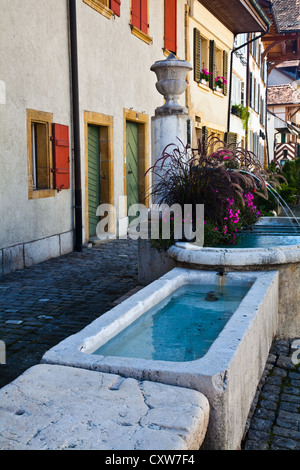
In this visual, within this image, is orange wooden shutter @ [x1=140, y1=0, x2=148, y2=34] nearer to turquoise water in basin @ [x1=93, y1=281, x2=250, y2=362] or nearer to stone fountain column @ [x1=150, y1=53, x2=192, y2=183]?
stone fountain column @ [x1=150, y1=53, x2=192, y2=183]

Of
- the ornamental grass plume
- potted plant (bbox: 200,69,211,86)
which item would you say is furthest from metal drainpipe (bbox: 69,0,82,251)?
potted plant (bbox: 200,69,211,86)

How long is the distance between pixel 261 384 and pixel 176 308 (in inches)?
33.8

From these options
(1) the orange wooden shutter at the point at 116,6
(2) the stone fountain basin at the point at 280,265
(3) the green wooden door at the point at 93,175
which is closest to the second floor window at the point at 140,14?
(1) the orange wooden shutter at the point at 116,6

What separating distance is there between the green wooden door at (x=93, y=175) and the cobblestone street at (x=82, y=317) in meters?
1.19

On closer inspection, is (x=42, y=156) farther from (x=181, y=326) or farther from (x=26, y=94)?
(x=181, y=326)

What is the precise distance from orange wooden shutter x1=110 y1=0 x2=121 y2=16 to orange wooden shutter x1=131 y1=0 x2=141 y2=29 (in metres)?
0.67

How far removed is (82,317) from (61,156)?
4.01 m

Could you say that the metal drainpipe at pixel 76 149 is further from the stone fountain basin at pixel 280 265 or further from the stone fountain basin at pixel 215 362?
the stone fountain basin at pixel 215 362

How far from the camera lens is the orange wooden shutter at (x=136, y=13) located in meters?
11.1

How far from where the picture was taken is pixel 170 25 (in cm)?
1329

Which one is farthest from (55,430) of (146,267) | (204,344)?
(146,267)

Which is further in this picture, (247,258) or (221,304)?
(247,258)

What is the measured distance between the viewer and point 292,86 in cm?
4069
